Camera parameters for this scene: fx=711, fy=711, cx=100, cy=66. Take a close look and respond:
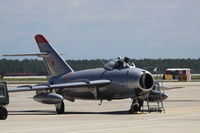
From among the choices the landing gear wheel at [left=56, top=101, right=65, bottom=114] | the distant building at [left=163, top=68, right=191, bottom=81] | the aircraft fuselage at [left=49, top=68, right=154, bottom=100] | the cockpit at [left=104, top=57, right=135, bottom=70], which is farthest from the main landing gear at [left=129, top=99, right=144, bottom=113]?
the distant building at [left=163, top=68, right=191, bottom=81]

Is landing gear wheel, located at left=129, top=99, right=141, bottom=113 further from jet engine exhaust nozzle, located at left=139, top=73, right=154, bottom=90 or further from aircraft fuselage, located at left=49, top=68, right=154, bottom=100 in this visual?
jet engine exhaust nozzle, located at left=139, top=73, right=154, bottom=90

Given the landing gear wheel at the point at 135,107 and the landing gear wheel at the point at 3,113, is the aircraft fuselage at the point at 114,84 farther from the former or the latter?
the landing gear wheel at the point at 3,113

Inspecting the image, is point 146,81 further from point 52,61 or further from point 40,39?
point 40,39

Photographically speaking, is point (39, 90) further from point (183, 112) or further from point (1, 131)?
point (1, 131)

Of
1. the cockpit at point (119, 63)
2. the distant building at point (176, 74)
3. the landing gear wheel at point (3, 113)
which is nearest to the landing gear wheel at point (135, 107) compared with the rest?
the cockpit at point (119, 63)

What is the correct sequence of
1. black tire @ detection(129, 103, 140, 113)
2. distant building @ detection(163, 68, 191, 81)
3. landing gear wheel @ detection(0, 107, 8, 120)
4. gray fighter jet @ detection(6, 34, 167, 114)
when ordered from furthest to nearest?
distant building @ detection(163, 68, 191, 81) → gray fighter jet @ detection(6, 34, 167, 114) → black tire @ detection(129, 103, 140, 113) → landing gear wheel @ detection(0, 107, 8, 120)

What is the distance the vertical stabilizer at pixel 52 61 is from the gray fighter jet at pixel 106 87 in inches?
30.1

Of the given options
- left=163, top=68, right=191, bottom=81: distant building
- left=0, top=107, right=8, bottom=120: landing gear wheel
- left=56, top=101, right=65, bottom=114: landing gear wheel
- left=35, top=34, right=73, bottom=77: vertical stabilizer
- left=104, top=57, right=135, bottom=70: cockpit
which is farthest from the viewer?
left=163, top=68, right=191, bottom=81: distant building

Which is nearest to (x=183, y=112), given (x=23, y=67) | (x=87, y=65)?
(x=87, y=65)

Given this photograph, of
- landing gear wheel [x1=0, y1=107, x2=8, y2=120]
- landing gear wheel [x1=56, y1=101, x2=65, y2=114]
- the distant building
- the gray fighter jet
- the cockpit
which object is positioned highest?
the cockpit

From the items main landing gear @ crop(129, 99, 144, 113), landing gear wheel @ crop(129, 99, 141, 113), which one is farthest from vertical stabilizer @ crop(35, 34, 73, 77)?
landing gear wheel @ crop(129, 99, 141, 113)

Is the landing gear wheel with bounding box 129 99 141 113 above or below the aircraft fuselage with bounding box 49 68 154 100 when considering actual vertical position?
below

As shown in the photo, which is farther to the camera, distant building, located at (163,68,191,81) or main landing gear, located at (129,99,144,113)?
distant building, located at (163,68,191,81)

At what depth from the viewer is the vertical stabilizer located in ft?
116
